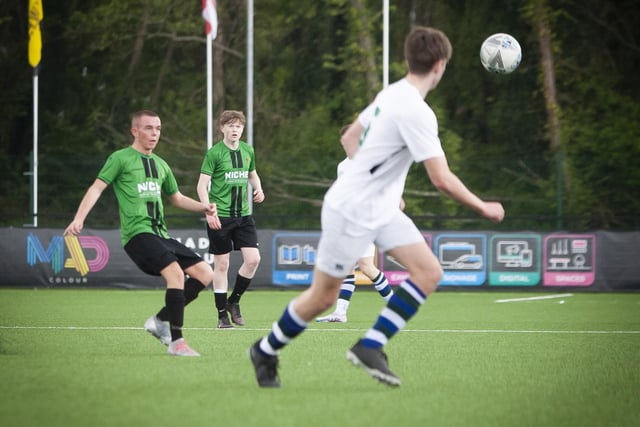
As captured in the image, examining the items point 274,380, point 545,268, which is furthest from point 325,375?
point 545,268

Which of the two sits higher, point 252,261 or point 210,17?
point 210,17

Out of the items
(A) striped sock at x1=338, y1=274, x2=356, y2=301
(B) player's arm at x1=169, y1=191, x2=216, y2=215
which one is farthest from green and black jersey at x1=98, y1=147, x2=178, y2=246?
(A) striped sock at x1=338, y1=274, x2=356, y2=301

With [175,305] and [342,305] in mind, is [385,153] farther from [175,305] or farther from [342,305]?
[342,305]

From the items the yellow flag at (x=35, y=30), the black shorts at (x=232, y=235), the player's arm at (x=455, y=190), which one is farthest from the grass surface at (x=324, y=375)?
the yellow flag at (x=35, y=30)

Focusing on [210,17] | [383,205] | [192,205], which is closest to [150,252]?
[192,205]

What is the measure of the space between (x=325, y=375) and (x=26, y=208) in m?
18.0

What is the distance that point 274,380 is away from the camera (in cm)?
660

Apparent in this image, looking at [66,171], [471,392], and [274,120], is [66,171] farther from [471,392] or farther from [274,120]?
[471,392]

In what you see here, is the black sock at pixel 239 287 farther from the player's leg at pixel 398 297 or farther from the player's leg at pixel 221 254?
the player's leg at pixel 398 297

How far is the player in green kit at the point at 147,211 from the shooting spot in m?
8.33

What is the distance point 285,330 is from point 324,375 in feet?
3.19

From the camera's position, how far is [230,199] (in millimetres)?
11695

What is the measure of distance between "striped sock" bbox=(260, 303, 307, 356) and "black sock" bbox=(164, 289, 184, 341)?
1941 mm

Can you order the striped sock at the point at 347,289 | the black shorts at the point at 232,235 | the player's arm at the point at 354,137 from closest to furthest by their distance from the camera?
the player's arm at the point at 354,137, the black shorts at the point at 232,235, the striped sock at the point at 347,289
